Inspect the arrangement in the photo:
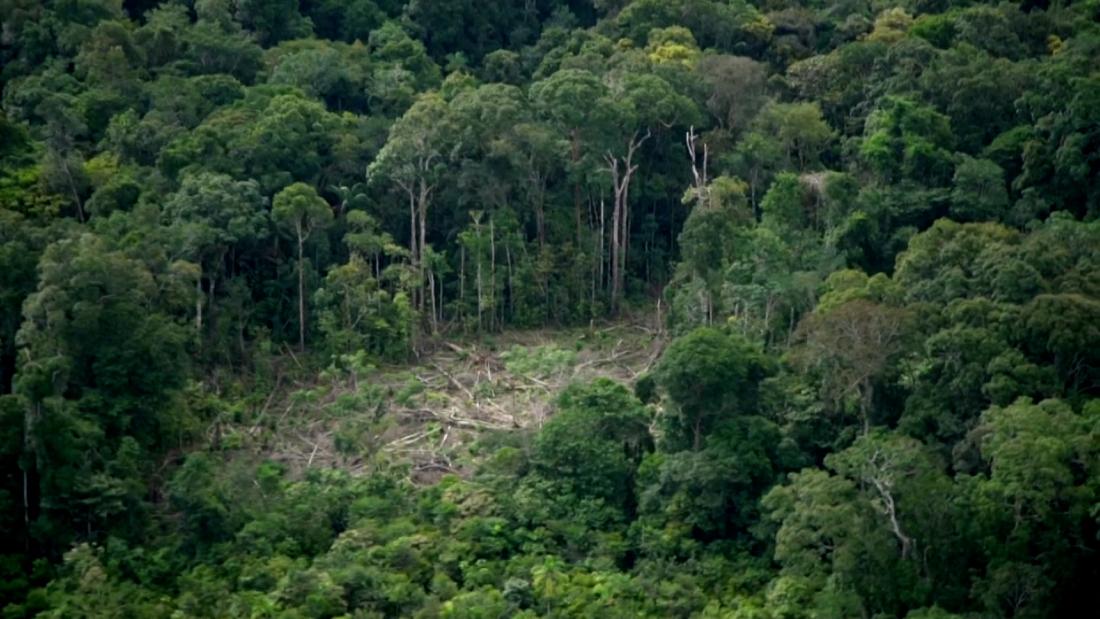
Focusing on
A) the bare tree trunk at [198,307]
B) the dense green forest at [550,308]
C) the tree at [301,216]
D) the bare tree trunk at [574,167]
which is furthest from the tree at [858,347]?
the bare tree trunk at [198,307]

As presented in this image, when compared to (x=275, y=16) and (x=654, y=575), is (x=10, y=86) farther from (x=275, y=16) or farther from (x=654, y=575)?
(x=654, y=575)

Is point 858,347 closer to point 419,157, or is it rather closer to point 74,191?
point 419,157

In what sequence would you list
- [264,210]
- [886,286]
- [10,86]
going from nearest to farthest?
[886,286] → [264,210] → [10,86]

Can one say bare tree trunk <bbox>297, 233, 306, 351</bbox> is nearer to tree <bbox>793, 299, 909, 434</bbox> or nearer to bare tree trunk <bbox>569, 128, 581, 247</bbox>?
bare tree trunk <bbox>569, 128, 581, 247</bbox>

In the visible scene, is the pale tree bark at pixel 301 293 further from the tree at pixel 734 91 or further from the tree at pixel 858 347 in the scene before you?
the tree at pixel 858 347

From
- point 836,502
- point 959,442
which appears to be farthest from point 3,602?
point 959,442

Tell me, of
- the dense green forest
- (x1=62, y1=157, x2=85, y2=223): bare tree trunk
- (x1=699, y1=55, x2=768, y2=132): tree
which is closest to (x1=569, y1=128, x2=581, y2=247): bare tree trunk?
the dense green forest

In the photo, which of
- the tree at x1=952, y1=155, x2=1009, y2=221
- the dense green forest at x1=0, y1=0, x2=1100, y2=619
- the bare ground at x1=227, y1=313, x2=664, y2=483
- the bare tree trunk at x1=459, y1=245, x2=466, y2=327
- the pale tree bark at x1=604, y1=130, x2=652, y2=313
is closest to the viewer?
the dense green forest at x1=0, y1=0, x2=1100, y2=619
